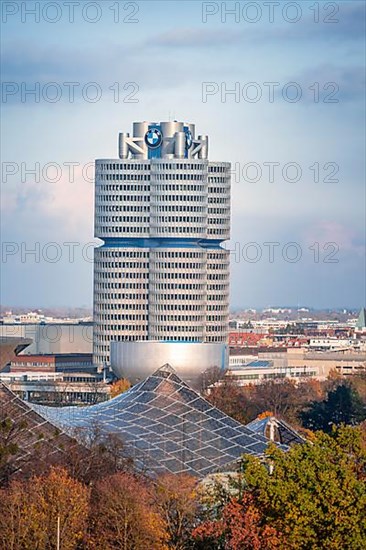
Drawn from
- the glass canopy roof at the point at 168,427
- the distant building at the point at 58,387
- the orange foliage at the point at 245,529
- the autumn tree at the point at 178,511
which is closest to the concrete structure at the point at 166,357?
the distant building at the point at 58,387

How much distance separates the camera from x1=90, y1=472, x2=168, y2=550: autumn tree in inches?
2584

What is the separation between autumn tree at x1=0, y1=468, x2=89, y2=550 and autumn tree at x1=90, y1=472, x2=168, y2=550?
628 mm

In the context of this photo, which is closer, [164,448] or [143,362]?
[164,448]

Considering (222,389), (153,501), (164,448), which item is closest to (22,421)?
(164,448)

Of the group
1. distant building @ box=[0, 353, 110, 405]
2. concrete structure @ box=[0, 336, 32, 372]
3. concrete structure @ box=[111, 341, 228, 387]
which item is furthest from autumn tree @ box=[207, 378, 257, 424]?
concrete structure @ box=[111, 341, 228, 387]

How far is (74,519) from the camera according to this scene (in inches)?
2603

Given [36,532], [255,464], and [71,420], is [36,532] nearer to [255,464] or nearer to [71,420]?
[255,464]

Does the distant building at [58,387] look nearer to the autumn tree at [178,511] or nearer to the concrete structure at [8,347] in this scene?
the concrete structure at [8,347]

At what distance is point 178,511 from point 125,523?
3.58 meters

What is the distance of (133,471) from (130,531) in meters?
17.3

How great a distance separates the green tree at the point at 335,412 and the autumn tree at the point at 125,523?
6145 cm

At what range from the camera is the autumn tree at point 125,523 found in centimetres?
6562

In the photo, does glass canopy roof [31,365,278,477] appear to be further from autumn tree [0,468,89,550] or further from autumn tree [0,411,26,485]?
autumn tree [0,468,89,550]

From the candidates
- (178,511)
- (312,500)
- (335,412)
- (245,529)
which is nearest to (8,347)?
(335,412)
